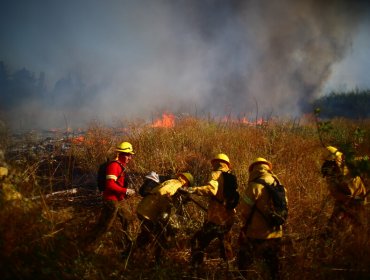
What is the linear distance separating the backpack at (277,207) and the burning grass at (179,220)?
1.99 feet

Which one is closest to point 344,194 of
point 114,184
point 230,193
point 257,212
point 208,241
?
point 257,212

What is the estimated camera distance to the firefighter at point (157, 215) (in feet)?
15.6

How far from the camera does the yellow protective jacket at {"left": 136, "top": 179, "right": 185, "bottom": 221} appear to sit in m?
4.86

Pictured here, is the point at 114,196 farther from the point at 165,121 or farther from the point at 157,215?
the point at 165,121

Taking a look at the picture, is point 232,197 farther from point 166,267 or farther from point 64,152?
point 64,152

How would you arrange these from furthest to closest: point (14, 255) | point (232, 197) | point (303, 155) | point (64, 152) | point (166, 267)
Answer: point (64, 152)
point (303, 155)
point (232, 197)
point (166, 267)
point (14, 255)

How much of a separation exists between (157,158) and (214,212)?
388 centimetres

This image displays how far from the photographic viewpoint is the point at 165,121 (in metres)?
11.9

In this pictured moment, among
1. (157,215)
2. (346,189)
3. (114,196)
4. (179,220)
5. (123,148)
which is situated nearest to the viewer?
(346,189)

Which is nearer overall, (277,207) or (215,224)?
(277,207)

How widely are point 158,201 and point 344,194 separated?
293cm

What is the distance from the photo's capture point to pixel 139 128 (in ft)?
33.7

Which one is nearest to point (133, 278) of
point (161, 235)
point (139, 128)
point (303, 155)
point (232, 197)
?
point (161, 235)

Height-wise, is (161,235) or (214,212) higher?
(214,212)
